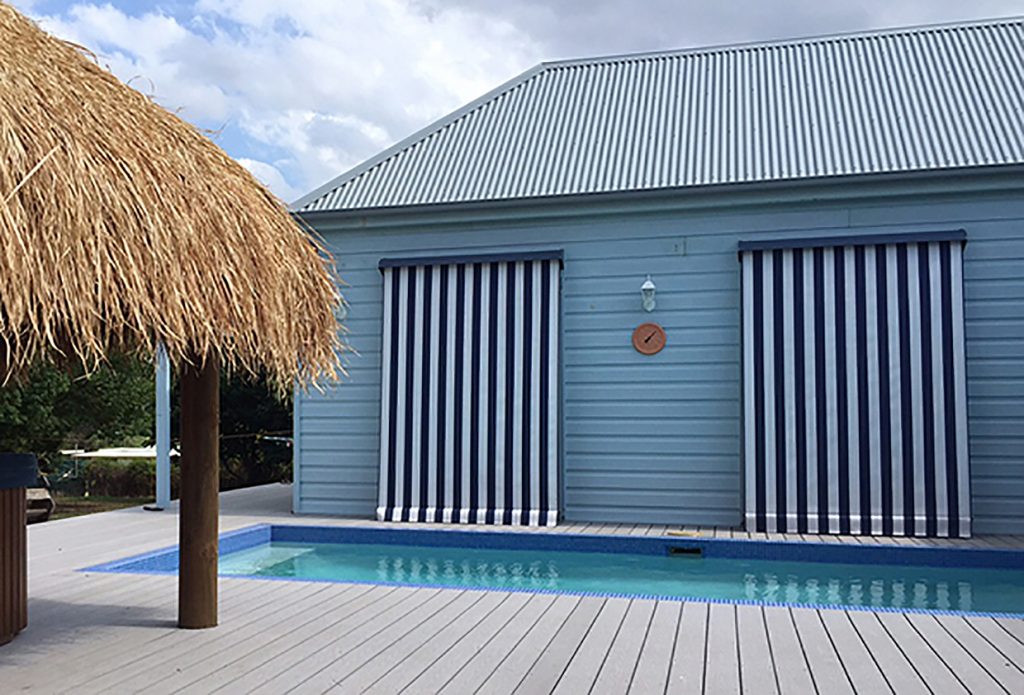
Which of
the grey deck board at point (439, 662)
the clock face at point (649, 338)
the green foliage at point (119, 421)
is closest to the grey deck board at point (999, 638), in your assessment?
the grey deck board at point (439, 662)

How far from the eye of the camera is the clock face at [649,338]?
8.20m

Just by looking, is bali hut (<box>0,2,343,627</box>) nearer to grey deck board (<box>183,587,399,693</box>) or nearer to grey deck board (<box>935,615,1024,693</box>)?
grey deck board (<box>183,587,399,693</box>)

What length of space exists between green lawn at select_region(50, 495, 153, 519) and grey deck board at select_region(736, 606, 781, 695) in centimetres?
864

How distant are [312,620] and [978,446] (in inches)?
217

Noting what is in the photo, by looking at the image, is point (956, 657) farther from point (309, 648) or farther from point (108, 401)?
point (108, 401)

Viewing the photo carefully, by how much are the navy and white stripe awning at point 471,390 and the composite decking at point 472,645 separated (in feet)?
9.81

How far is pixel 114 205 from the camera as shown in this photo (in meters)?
3.30

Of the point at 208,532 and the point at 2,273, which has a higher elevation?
the point at 2,273

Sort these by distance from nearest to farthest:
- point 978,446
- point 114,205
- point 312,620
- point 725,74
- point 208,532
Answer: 1. point 114,205
2. point 208,532
3. point 312,620
4. point 978,446
5. point 725,74

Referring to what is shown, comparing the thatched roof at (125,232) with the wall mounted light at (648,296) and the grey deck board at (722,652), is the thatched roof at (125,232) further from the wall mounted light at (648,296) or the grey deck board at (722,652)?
the wall mounted light at (648,296)

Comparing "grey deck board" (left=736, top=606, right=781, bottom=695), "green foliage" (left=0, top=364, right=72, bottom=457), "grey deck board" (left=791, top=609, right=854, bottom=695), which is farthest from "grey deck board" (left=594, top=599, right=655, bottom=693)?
"green foliage" (left=0, top=364, right=72, bottom=457)

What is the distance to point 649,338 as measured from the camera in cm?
821

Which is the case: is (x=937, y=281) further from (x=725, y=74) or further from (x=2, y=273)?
(x=2, y=273)

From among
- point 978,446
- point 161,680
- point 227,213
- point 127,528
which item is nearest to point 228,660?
point 161,680
